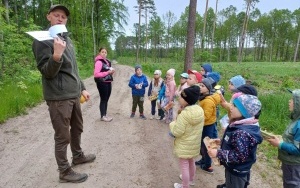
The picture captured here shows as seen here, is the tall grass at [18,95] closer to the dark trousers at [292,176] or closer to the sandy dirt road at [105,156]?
the sandy dirt road at [105,156]

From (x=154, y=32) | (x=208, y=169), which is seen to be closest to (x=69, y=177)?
(x=208, y=169)

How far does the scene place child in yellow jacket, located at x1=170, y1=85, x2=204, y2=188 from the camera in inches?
135

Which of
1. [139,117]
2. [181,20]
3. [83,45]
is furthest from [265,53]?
[139,117]

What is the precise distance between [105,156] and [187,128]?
6.89ft

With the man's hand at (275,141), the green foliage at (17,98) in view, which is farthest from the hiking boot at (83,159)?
the green foliage at (17,98)

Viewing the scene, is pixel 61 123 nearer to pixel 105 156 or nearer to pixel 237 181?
pixel 105 156

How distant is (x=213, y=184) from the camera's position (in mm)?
4020

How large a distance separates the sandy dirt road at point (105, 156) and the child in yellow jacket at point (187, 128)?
0.72 metres

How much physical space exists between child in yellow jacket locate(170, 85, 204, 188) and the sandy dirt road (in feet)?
2.35

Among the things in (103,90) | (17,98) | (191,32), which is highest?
(191,32)

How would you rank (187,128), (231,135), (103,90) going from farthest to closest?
(103,90)
(187,128)
(231,135)

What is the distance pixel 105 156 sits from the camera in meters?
4.84

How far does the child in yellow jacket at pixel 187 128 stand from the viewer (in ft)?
11.2

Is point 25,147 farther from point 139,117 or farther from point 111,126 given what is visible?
point 139,117
